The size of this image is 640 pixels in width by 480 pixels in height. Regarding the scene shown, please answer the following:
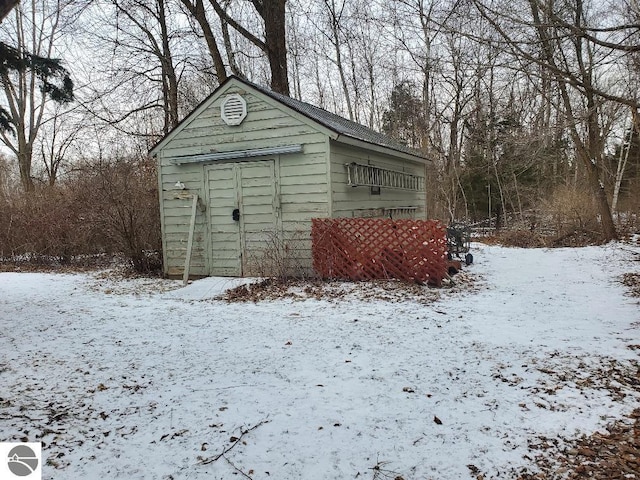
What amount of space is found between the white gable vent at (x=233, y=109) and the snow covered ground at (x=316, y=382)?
3.67 metres

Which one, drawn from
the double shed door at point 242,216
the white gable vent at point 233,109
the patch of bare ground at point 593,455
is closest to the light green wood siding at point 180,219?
the double shed door at point 242,216

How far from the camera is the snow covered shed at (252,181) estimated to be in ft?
24.9

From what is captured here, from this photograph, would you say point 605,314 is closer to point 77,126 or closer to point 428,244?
point 428,244

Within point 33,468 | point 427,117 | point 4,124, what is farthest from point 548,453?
point 427,117

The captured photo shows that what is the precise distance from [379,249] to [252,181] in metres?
2.73

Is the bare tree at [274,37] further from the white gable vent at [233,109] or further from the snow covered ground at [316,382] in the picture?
the snow covered ground at [316,382]

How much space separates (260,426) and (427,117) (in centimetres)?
1959

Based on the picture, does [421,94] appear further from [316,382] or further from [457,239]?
[316,382]

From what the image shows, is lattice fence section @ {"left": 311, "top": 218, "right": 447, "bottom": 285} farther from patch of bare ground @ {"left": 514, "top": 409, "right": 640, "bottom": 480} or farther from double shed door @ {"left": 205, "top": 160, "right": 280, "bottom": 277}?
patch of bare ground @ {"left": 514, "top": 409, "right": 640, "bottom": 480}

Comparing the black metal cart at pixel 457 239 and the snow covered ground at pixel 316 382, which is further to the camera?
the black metal cart at pixel 457 239

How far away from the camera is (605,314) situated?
Result: 507 cm

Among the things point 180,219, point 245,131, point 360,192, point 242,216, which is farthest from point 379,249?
point 180,219

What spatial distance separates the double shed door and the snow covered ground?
1992 millimetres

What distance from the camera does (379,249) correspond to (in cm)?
721
